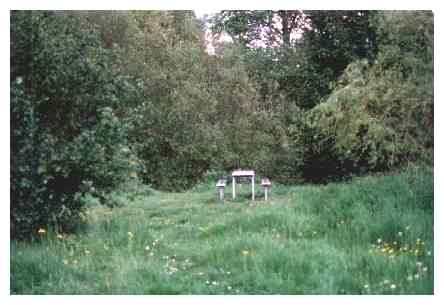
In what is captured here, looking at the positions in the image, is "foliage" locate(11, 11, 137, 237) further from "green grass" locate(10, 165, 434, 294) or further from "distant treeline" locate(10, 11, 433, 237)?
"green grass" locate(10, 165, 434, 294)

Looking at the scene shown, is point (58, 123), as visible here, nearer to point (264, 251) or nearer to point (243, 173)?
point (264, 251)

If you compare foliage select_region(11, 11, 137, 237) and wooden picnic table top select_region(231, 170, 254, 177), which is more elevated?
foliage select_region(11, 11, 137, 237)

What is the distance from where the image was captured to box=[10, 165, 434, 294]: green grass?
4.96m

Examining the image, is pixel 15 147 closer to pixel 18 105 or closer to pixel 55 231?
pixel 18 105

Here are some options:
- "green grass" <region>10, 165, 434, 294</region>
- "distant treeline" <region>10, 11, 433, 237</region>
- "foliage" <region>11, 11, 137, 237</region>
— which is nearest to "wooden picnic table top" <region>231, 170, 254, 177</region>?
"distant treeline" <region>10, 11, 433, 237</region>

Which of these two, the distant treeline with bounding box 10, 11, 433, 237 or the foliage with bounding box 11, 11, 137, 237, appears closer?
the foliage with bounding box 11, 11, 137, 237

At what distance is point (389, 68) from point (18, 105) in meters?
5.35

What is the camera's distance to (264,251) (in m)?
5.48

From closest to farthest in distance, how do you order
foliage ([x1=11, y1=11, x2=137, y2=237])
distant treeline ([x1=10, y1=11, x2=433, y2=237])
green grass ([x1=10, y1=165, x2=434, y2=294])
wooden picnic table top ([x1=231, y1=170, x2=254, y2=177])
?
green grass ([x1=10, y1=165, x2=434, y2=294])
foliage ([x1=11, y1=11, x2=137, y2=237])
distant treeline ([x1=10, y1=11, x2=433, y2=237])
wooden picnic table top ([x1=231, y1=170, x2=254, y2=177])

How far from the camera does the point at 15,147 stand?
5668 mm

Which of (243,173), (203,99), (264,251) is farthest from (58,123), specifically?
(203,99)

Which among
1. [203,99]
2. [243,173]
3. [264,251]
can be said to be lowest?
[264,251]

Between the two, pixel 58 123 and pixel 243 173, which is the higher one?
pixel 58 123
